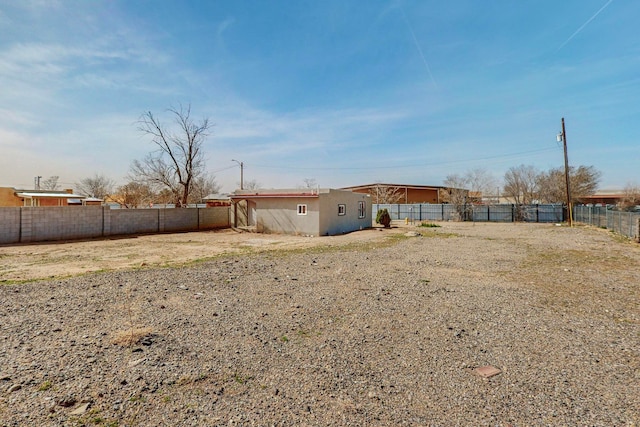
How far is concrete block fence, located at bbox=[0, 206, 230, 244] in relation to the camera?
43.1 ft

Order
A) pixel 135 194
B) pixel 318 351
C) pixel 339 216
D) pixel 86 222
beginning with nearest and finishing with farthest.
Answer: pixel 318 351 < pixel 86 222 < pixel 339 216 < pixel 135 194

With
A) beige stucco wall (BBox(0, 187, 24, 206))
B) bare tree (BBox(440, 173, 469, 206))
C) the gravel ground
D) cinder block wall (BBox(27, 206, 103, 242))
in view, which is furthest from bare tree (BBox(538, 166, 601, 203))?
beige stucco wall (BBox(0, 187, 24, 206))

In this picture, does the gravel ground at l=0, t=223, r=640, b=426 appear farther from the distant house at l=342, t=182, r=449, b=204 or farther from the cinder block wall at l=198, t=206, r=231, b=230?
the distant house at l=342, t=182, r=449, b=204

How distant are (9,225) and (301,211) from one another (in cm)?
1252

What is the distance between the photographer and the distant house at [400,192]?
125ft

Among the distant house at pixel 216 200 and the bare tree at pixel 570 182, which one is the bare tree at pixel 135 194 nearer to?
the distant house at pixel 216 200

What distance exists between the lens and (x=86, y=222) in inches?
598

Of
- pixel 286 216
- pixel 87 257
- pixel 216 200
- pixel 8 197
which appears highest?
pixel 216 200

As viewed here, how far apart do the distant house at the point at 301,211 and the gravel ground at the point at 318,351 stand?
32.9 feet

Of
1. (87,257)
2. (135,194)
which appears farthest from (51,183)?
(87,257)

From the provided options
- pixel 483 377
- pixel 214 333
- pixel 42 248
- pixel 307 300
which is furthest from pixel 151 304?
pixel 42 248

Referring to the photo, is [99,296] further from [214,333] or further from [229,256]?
[229,256]

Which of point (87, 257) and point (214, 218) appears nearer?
point (87, 257)

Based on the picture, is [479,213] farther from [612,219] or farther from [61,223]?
[61,223]
